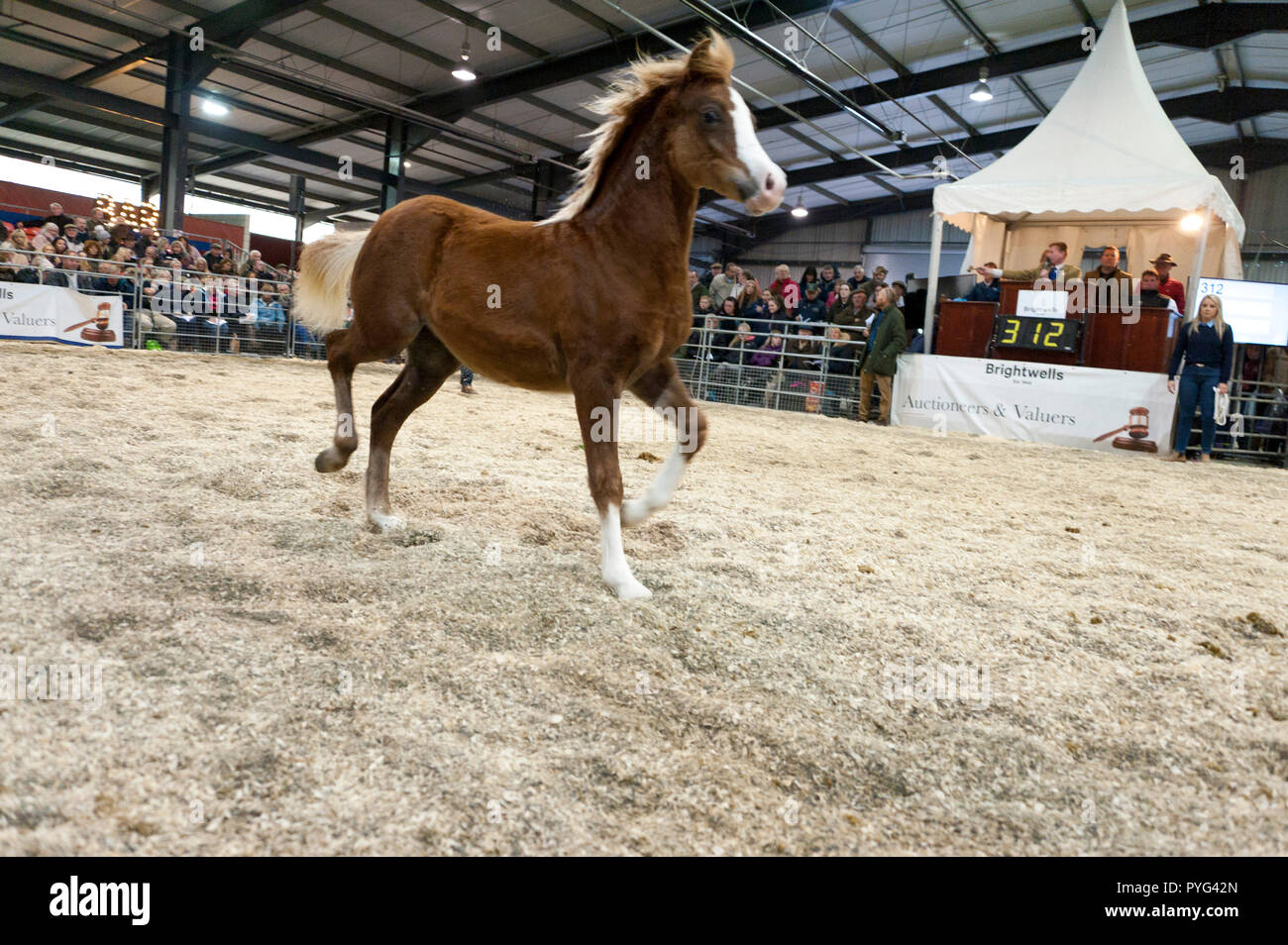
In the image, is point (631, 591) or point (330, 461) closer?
point (631, 591)

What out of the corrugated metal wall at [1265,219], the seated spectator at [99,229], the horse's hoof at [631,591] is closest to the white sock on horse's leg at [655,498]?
the horse's hoof at [631,591]

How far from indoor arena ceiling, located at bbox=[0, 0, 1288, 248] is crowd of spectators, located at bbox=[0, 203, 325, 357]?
475cm

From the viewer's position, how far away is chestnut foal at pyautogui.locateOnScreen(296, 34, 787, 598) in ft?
8.49

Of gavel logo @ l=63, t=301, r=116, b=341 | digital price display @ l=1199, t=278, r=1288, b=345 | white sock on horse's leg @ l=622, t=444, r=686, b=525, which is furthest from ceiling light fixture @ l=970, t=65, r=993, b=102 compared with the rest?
gavel logo @ l=63, t=301, r=116, b=341

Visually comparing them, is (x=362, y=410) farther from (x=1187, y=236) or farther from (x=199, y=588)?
(x=1187, y=236)

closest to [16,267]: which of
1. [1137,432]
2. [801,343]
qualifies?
[801,343]

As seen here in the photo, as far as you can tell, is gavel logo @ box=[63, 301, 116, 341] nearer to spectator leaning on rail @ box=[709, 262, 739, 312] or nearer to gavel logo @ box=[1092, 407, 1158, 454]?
spectator leaning on rail @ box=[709, 262, 739, 312]

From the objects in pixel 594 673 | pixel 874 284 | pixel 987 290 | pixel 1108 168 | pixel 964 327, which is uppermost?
pixel 1108 168

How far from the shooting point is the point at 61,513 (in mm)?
2773

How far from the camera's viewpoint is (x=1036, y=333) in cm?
964

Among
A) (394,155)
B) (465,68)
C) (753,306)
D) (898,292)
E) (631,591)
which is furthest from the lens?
(394,155)

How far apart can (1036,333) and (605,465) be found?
891 centimetres

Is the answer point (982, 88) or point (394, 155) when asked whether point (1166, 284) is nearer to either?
point (982, 88)
